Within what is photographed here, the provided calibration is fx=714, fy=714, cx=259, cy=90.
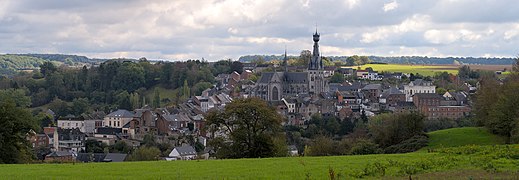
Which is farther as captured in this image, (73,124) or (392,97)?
(392,97)

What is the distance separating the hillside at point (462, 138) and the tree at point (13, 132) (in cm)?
2368

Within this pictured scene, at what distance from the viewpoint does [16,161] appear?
119 feet

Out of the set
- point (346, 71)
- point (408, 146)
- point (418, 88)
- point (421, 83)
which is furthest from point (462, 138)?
point (346, 71)

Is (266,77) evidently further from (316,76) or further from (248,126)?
(248,126)

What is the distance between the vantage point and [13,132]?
123ft


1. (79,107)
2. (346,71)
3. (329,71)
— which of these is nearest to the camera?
(79,107)

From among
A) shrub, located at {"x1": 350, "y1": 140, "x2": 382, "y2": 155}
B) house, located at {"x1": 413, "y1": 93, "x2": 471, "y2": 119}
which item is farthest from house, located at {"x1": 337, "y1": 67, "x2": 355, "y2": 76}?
shrub, located at {"x1": 350, "y1": 140, "x2": 382, "y2": 155}

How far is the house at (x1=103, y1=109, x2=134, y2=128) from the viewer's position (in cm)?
10438

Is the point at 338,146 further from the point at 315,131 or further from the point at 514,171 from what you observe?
the point at 315,131

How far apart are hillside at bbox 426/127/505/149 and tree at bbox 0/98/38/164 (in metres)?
23.7

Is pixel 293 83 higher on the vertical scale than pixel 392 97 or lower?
higher

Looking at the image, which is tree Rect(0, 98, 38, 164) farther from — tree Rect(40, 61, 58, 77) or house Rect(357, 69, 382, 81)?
house Rect(357, 69, 382, 81)

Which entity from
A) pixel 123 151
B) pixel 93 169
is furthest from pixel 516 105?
pixel 123 151

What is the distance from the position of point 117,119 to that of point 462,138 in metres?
67.7
